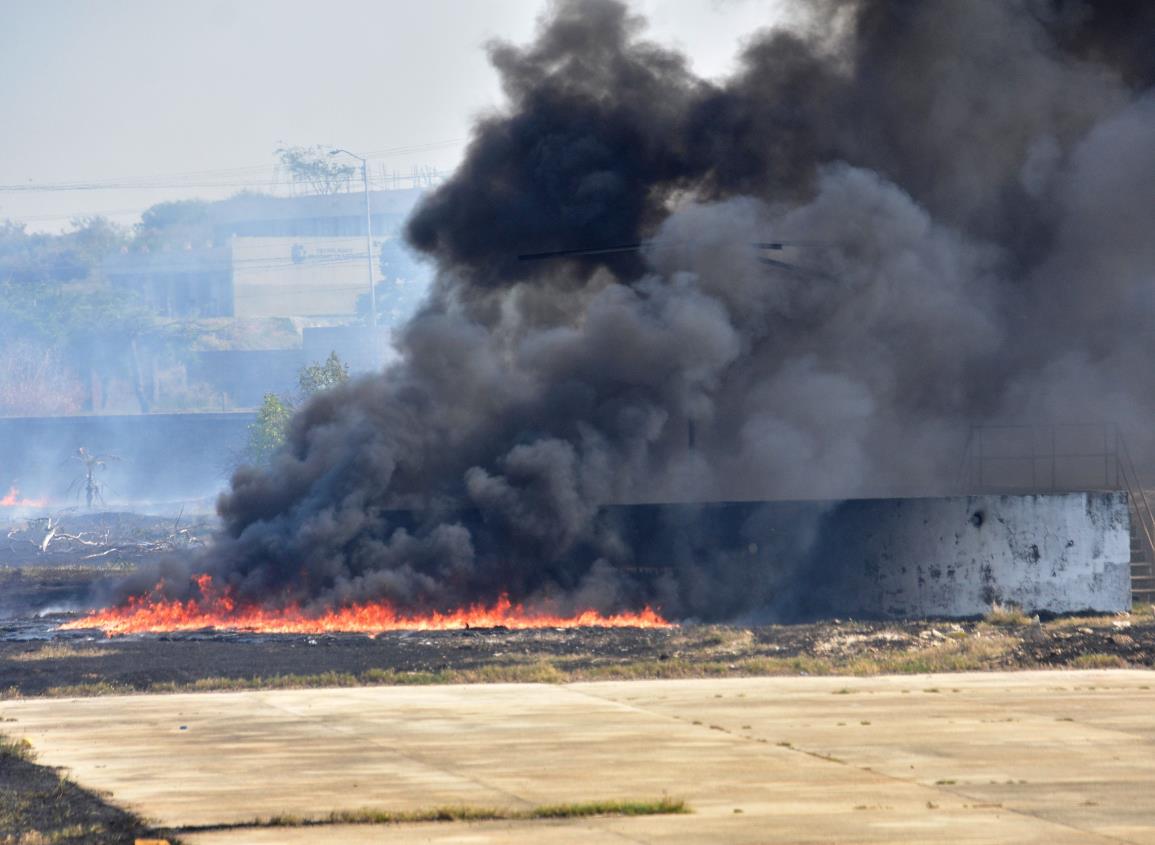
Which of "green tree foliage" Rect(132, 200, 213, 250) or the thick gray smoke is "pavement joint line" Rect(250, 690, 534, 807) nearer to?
the thick gray smoke

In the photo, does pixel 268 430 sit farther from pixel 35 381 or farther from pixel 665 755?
pixel 35 381

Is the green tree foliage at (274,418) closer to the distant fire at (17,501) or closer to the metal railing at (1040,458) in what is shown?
the distant fire at (17,501)

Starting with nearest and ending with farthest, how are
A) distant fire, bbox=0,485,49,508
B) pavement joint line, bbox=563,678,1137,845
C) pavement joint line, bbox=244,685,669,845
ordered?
pavement joint line, bbox=563,678,1137,845, pavement joint line, bbox=244,685,669,845, distant fire, bbox=0,485,49,508

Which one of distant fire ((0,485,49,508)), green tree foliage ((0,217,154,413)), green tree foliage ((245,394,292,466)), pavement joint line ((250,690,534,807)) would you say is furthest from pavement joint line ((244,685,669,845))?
green tree foliage ((0,217,154,413))

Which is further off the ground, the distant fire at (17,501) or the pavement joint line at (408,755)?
the pavement joint line at (408,755)

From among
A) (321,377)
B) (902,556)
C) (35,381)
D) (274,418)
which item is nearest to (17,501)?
(321,377)

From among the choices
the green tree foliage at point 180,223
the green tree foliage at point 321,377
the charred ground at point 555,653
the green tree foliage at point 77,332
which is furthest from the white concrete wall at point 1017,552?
the green tree foliage at point 180,223

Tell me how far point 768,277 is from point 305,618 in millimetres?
12226

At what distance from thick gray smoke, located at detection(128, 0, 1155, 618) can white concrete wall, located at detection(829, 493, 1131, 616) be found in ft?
19.7

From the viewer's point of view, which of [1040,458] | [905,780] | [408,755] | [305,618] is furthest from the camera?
[1040,458]

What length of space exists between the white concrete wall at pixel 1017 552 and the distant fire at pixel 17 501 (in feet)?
218

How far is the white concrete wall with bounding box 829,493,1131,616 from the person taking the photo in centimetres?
2612

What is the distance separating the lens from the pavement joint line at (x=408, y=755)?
12109 mm

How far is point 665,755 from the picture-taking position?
45.3 feet
